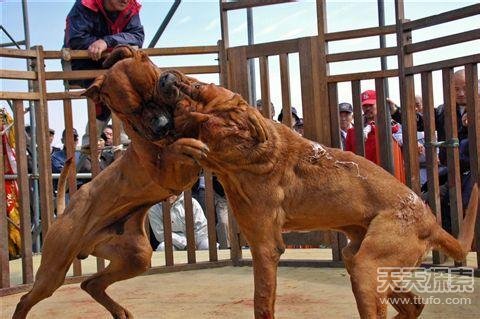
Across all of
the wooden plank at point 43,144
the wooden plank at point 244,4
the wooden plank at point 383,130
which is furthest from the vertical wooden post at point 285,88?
the wooden plank at point 43,144

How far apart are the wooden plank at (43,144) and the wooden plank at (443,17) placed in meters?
3.52

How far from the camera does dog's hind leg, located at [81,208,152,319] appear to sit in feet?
16.7

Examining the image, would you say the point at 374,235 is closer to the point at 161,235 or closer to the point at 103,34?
the point at 103,34

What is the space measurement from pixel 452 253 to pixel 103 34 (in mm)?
4273

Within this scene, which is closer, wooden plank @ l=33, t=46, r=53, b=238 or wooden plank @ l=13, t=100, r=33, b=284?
wooden plank @ l=13, t=100, r=33, b=284

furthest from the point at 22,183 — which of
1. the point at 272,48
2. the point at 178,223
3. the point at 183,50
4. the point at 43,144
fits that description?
the point at 272,48

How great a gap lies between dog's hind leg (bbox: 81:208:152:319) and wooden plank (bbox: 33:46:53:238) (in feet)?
6.56

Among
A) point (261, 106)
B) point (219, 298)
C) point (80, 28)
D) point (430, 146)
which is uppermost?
point (80, 28)

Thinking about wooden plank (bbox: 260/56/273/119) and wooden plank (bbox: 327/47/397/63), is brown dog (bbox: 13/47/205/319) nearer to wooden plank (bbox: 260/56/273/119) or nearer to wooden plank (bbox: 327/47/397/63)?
wooden plank (bbox: 260/56/273/119)

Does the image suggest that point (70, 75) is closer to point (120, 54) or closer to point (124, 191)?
point (124, 191)

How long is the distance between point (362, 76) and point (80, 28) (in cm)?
278

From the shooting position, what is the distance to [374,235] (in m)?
3.78

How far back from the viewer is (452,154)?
652cm

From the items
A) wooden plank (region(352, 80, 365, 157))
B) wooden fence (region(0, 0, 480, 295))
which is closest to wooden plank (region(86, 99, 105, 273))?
wooden fence (region(0, 0, 480, 295))
